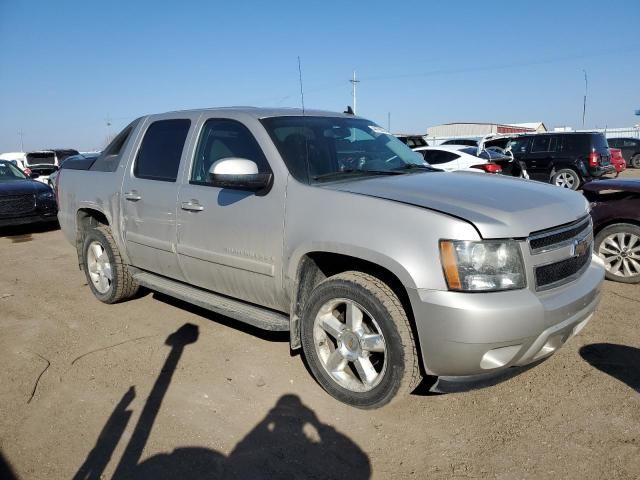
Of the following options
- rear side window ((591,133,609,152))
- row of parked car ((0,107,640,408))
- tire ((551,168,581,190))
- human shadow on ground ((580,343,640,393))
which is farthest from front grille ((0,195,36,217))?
rear side window ((591,133,609,152))

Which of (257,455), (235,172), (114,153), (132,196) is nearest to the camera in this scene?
(257,455)

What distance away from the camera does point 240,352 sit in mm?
3959

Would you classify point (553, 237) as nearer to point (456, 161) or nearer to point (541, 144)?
point (456, 161)

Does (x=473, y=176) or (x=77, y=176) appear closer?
(x=473, y=176)

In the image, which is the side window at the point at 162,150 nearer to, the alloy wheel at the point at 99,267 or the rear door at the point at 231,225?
the rear door at the point at 231,225

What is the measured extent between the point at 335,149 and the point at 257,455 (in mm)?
2147

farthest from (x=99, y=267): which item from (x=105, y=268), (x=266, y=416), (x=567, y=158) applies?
(x=567, y=158)

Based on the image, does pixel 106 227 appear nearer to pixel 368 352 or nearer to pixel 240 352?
pixel 240 352

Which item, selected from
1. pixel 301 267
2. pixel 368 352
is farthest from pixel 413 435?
pixel 301 267

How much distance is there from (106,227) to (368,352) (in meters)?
3.26

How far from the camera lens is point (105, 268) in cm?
513

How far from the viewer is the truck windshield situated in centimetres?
348

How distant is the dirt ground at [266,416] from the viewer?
2.59 m

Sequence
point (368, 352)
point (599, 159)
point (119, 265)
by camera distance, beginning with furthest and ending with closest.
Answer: point (599, 159) < point (119, 265) < point (368, 352)
